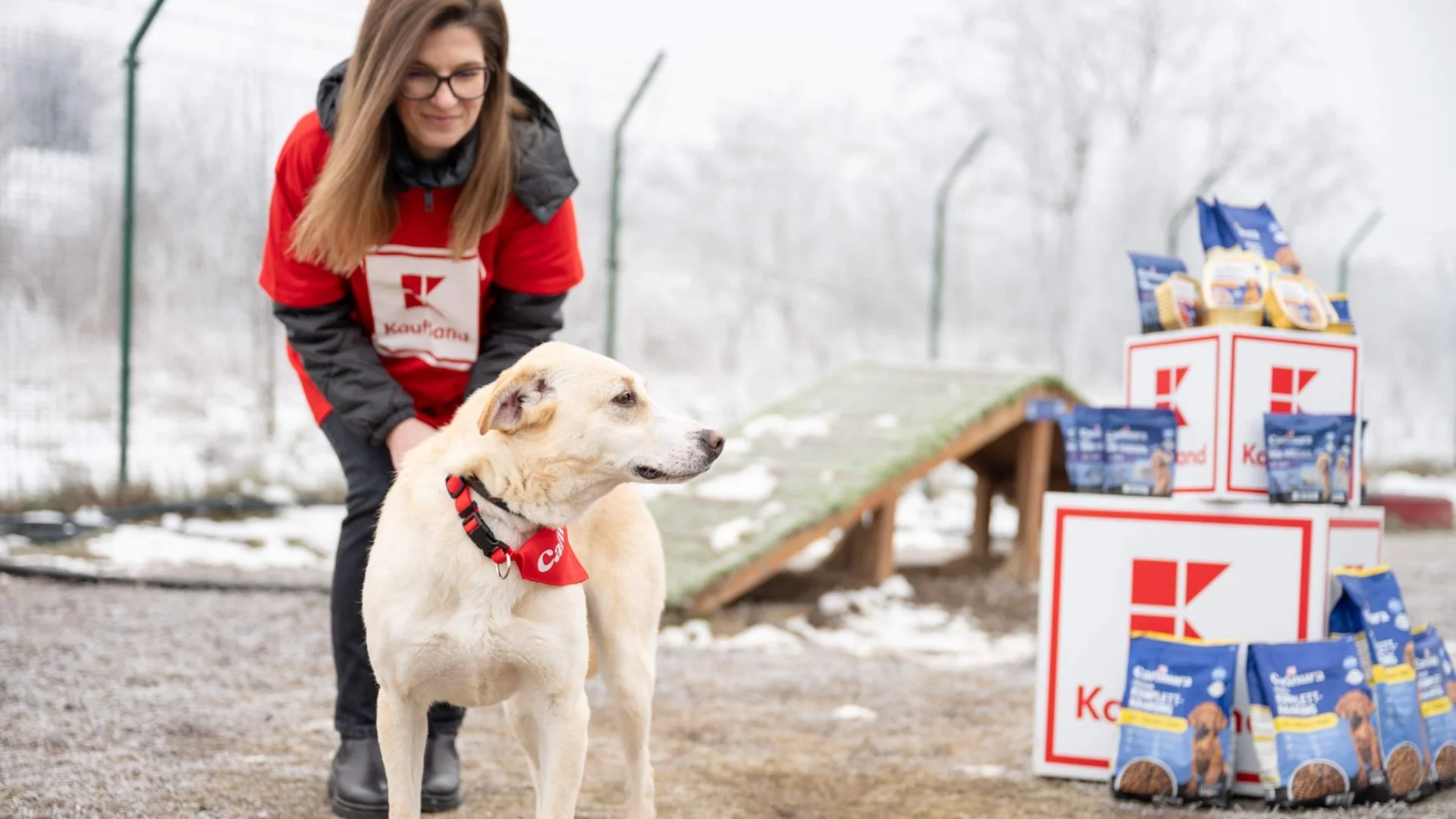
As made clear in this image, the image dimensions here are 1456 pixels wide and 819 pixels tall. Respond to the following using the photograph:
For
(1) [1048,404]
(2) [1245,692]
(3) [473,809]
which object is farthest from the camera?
(1) [1048,404]

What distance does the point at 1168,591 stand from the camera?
10.5 feet

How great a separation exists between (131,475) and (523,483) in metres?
5.62

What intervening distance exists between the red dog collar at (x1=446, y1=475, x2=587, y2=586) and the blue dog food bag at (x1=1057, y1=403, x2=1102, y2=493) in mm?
1803

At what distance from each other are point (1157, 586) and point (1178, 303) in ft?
2.72

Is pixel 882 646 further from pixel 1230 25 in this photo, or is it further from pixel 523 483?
pixel 1230 25

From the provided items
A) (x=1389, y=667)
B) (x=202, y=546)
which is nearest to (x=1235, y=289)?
(x=1389, y=667)

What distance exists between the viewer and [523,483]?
2.05m

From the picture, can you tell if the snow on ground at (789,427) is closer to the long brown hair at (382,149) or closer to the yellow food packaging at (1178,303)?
the yellow food packaging at (1178,303)

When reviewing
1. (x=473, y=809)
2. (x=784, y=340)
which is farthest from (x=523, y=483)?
(x=784, y=340)

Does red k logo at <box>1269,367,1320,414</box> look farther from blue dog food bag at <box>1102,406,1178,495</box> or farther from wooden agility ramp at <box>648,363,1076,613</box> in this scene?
wooden agility ramp at <box>648,363,1076,613</box>

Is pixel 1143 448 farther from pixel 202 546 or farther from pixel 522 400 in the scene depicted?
pixel 202 546

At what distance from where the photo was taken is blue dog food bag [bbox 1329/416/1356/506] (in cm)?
311

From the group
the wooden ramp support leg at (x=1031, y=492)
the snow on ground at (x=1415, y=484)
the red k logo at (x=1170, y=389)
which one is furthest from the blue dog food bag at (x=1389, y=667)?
the snow on ground at (x=1415, y=484)

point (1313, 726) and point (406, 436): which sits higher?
point (406, 436)
